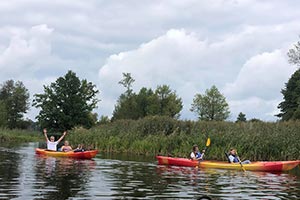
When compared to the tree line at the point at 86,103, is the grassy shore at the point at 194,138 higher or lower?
lower

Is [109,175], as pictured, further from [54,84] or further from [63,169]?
[54,84]

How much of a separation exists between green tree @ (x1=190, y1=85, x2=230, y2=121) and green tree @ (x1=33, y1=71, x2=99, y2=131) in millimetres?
18650

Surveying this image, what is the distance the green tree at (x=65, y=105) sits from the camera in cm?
6191

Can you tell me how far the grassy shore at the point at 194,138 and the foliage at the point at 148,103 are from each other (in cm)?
3146

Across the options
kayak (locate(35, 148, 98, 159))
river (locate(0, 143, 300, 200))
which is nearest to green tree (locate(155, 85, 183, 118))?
kayak (locate(35, 148, 98, 159))

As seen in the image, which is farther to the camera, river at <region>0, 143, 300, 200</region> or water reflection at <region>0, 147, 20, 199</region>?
river at <region>0, 143, 300, 200</region>

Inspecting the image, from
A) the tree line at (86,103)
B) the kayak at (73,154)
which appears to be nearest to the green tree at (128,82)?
the tree line at (86,103)

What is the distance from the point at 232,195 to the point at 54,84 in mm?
55030

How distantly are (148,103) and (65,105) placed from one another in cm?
1278

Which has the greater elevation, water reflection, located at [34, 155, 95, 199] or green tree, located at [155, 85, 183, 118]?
green tree, located at [155, 85, 183, 118]

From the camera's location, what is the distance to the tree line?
204ft

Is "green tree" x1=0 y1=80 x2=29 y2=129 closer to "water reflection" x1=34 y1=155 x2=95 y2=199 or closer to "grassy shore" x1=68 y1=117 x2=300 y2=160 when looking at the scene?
"grassy shore" x1=68 y1=117 x2=300 y2=160

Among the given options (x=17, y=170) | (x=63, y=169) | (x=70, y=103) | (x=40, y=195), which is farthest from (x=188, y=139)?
(x=70, y=103)

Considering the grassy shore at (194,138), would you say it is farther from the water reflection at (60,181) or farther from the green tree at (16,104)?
the green tree at (16,104)
